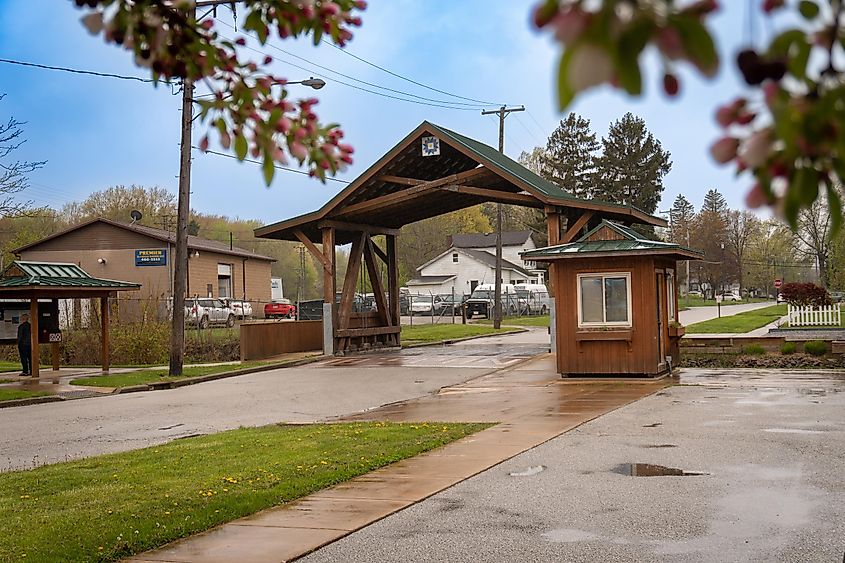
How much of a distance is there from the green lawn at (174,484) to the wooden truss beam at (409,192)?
1626cm

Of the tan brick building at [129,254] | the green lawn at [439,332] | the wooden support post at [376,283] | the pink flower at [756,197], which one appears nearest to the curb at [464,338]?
the green lawn at [439,332]

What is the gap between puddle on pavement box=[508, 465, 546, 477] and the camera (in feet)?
30.9

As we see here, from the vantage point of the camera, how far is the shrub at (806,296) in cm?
4000

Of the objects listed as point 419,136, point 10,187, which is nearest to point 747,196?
point 419,136

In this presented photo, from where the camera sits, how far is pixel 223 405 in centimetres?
1881

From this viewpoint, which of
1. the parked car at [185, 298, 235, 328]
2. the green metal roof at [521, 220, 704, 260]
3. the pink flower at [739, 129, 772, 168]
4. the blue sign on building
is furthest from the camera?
the blue sign on building

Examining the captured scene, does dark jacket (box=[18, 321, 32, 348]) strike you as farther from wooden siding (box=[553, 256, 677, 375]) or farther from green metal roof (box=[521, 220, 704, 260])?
wooden siding (box=[553, 256, 677, 375])

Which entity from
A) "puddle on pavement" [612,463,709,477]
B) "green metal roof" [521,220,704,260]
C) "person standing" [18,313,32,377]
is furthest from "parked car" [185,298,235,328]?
"puddle on pavement" [612,463,709,477]

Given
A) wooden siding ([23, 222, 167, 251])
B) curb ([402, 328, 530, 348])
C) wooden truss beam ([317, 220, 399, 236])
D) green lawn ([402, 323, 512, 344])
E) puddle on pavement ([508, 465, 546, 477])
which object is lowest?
puddle on pavement ([508, 465, 546, 477])

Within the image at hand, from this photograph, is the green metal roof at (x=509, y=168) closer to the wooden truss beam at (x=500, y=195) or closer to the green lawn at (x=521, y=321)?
the wooden truss beam at (x=500, y=195)

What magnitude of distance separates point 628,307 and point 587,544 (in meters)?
13.9

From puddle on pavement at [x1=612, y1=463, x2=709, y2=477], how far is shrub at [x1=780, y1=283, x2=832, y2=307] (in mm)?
33130

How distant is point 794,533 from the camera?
271 inches

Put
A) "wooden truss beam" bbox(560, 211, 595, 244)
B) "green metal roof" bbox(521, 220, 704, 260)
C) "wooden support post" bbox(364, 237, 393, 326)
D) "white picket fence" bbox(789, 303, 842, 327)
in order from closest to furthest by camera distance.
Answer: "green metal roof" bbox(521, 220, 704, 260) < "wooden truss beam" bbox(560, 211, 595, 244) < "wooden support post" bbox(364, 237, 393, 326) < "white picket fence" bbox(789, 303, 842, 327)
